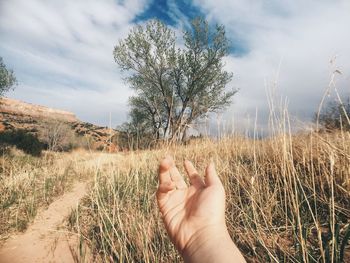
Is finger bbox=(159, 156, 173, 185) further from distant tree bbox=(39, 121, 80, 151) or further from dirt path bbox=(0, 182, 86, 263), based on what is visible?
distant tree bbox=(39, 121, 80, 151)

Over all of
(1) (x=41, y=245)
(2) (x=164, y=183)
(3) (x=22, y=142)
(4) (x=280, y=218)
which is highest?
(2) (x=164, y=183)

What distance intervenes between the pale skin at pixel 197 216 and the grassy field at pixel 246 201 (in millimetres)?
397

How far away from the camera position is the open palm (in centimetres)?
137

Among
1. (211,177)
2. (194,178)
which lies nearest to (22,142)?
(194,178)

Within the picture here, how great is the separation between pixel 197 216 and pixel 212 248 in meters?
0.21

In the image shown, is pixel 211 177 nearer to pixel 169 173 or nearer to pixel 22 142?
pixel 169 173

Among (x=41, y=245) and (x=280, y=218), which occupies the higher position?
(x=280, y=218)

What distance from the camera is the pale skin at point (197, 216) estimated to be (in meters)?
1.21

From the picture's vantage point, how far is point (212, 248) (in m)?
1.21

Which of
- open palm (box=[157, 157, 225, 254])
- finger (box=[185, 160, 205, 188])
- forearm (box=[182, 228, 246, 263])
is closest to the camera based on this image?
forearm (box=[182, 228, 246, 263])

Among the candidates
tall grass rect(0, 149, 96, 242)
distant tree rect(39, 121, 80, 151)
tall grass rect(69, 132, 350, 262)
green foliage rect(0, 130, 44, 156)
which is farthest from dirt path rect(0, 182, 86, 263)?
distant tree rect(39, 121, 80, 151)

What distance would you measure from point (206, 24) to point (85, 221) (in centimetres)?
2061

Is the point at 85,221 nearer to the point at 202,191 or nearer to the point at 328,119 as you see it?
the point at 202,191

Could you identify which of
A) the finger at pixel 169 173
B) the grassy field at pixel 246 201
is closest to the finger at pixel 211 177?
the finger at pixel 169 173
